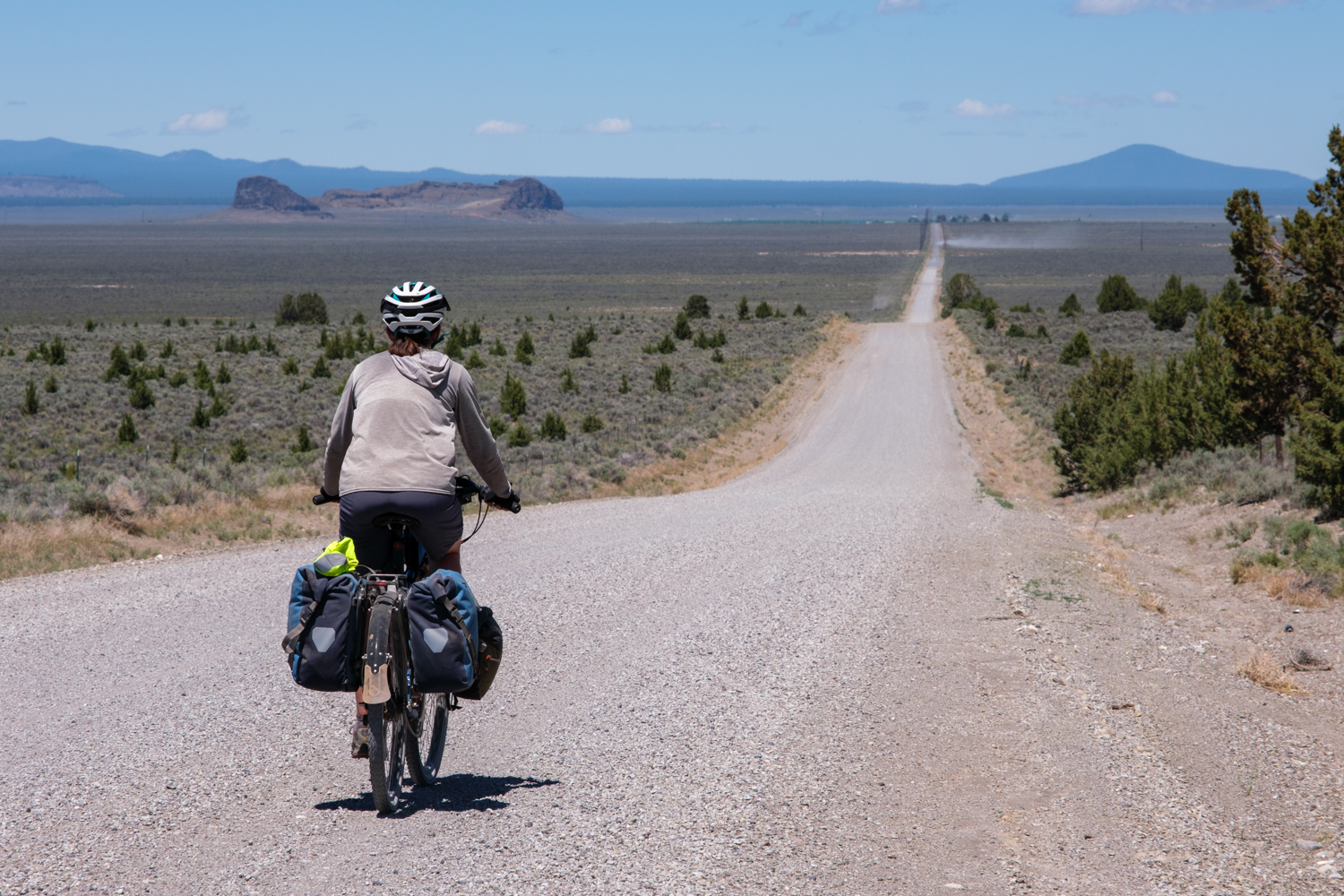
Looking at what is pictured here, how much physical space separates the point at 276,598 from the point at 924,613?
477 cm

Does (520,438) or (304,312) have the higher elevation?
(304,312)

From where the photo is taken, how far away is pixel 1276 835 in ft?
15.6

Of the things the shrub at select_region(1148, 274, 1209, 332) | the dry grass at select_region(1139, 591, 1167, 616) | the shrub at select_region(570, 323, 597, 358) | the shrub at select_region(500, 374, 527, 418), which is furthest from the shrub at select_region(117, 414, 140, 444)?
the shrub at select_region(1148, 274, 1209, 332)

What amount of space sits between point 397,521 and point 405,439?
0.32 m

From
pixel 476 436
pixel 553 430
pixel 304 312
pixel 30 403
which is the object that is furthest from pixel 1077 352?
pixel 476 436

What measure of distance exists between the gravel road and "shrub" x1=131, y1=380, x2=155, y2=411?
20.4m

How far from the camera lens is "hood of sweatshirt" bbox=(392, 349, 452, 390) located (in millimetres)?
4715

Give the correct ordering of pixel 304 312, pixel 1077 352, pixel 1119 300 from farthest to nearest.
A: pixel 1119 300 → pixel 304 312 → pixel 1077 352

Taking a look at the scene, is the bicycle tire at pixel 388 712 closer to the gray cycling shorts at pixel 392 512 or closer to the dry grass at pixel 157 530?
the gray cycling shorts at pixel 392 512

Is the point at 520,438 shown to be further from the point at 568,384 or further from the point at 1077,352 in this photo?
the point at 1077,352

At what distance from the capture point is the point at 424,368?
4.74m

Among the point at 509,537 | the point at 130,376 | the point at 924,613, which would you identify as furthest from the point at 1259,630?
the point at 130,376

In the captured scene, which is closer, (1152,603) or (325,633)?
(325,633)

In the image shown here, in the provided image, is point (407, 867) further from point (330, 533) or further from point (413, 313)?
point (330, 533)
